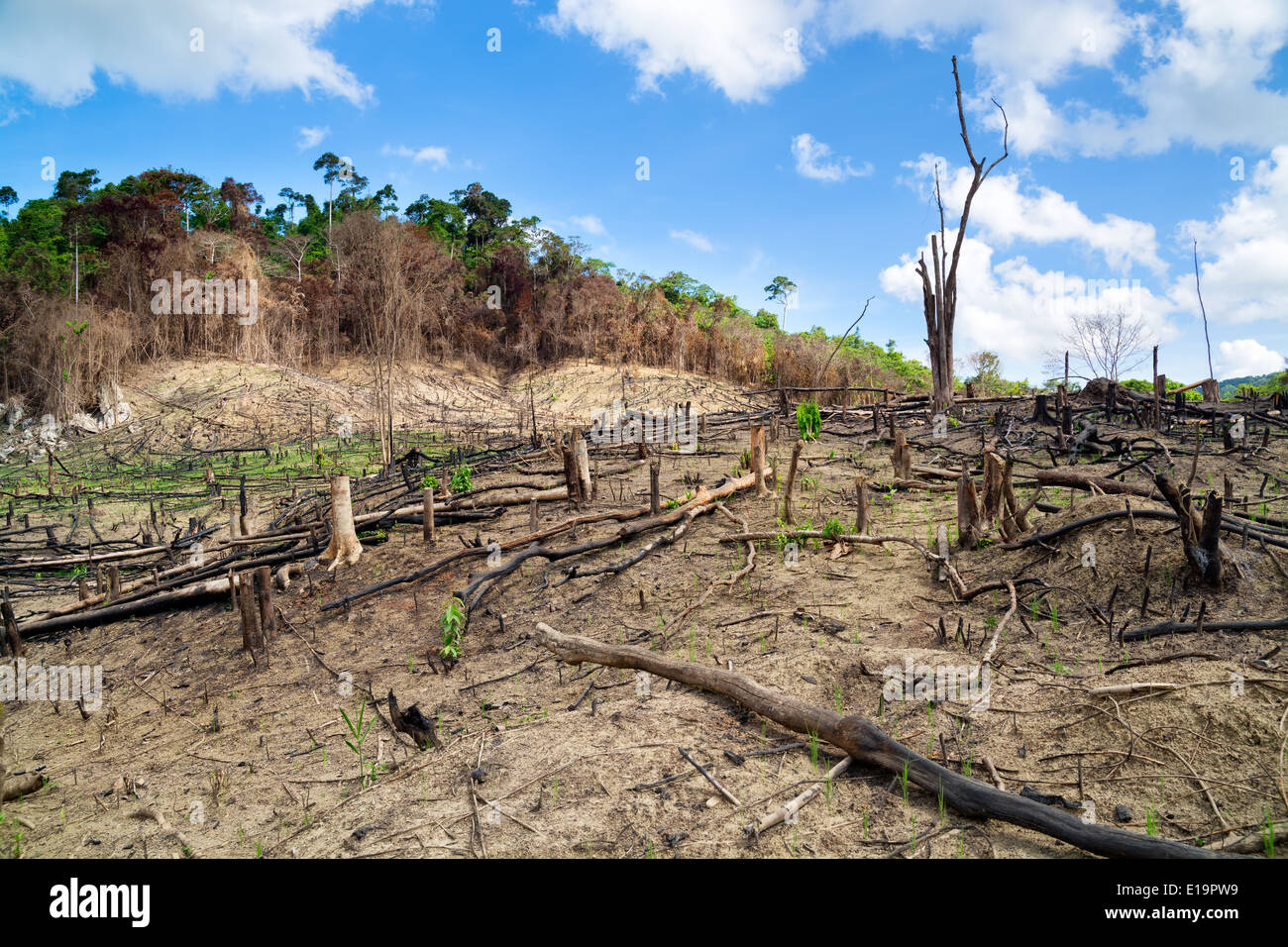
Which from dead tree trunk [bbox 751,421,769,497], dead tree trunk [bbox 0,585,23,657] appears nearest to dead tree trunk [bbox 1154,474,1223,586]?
dead tree trunk [bbox 751,421,769,497]

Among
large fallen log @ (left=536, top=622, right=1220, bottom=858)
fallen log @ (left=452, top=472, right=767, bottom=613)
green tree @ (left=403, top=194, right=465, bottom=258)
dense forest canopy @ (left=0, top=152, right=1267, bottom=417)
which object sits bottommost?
large fallen log @ (left=536, top=622, right=1220, bottom=858)

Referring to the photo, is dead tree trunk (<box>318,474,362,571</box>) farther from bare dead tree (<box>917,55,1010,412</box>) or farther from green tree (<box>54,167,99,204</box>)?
green tree (<box>54,167,99,204</box>)

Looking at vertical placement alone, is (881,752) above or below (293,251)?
below

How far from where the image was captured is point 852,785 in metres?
3.06

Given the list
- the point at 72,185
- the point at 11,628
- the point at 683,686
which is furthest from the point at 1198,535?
the point at 72,185

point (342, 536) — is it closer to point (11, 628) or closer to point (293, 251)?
point (11, 628)

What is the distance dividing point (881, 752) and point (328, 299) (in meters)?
30.1

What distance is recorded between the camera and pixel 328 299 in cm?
2828

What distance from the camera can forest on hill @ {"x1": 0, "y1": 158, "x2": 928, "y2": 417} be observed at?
22.2 m

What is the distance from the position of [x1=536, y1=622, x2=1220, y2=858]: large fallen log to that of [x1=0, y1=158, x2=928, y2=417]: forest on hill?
591 inches

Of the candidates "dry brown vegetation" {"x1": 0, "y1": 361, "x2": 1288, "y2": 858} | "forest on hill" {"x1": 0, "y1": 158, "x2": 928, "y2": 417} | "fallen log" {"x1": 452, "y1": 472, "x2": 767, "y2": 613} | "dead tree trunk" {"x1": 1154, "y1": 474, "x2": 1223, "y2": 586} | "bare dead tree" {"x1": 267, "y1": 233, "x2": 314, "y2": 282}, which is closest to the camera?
"dry brown vegetation" {"x1": 0, "y1": 361, "x2": 1288, "y2": 858}

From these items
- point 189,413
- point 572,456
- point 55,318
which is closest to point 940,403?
point 572,456

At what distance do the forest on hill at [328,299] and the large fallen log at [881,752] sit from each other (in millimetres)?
15009

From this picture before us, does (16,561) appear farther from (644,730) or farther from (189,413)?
(189,413)
